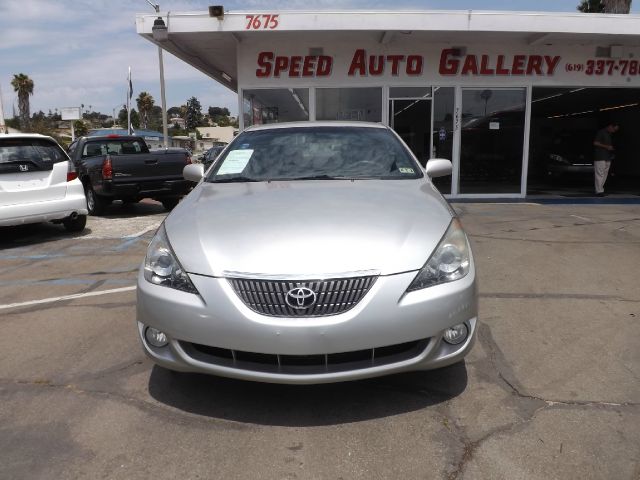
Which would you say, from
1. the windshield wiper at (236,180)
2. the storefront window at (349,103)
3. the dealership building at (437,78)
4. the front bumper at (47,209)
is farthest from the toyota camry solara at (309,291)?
the storefront window at (349,103)

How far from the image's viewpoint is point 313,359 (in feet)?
8.39

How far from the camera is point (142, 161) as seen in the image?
9.98 meters

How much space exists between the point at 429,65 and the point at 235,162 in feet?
29.3

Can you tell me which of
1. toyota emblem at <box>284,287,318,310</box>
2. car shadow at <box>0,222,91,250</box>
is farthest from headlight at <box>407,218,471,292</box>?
car shadow at <box>0,222,91,250</box>

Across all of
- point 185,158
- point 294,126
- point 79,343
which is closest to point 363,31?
point 185,158

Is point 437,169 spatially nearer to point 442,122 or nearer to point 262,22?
point 262,22

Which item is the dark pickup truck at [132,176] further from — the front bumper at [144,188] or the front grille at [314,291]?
the front grille at [314,291]

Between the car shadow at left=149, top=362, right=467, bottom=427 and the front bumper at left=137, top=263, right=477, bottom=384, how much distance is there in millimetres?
311

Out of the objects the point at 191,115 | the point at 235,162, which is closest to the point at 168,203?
the point at 235,162

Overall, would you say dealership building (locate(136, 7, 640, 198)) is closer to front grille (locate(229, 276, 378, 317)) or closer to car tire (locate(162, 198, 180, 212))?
car tire (locate(162, 198, 180, 212))

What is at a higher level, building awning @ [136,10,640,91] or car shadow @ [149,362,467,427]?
building awning @ [136,10,640,91]

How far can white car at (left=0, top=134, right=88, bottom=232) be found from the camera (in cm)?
728

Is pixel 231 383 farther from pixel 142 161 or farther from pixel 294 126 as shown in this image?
pixel 142 161

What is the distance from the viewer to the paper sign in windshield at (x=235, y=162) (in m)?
4.04
